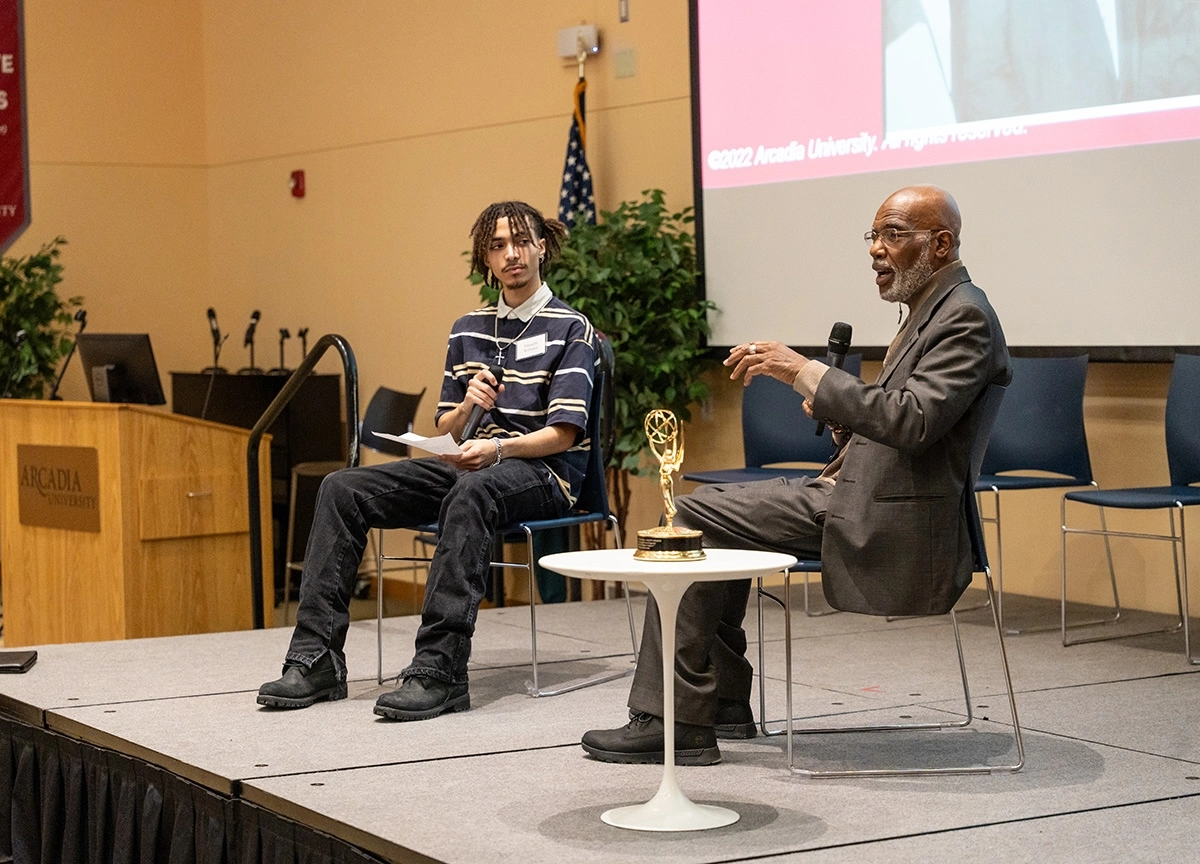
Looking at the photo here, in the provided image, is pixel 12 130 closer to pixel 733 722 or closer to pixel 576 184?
pixel 576 184

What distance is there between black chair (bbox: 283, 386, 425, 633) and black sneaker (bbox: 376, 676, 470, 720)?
2.81 m

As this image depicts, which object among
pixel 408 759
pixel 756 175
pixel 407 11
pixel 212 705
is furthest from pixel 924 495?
pixel 407 11

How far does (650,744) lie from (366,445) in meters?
4.62

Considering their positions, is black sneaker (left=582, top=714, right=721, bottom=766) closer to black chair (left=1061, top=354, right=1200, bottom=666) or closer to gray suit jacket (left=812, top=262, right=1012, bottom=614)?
gray suit jacket (left=812, top=262, right=1012, bottom=614)

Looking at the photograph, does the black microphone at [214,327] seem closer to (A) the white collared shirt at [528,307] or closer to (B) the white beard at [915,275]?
(A) the white collared shirt at [528,307]

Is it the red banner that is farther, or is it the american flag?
the red banner

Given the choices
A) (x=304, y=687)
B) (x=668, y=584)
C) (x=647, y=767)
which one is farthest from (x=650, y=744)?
(x=304, y=687)

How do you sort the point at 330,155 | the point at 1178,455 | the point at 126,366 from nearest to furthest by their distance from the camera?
the point at 1178,455
the point at 126,366
the point at 330,155

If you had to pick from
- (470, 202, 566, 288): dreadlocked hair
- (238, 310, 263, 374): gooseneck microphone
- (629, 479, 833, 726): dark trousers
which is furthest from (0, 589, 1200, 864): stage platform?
(238, 310, 263, 374): gooseneck microphone

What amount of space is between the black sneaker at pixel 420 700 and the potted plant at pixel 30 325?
5.13 m

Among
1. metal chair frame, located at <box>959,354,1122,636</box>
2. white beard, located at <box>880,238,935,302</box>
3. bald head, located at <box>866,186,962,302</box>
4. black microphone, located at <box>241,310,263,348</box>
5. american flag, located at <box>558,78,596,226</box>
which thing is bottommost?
metal chair frame, located at <box>959,354,1122,636</box>

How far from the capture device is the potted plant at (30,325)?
26.1 ft

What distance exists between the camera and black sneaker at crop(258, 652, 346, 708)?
140 inches

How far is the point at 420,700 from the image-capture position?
3.44 meters
